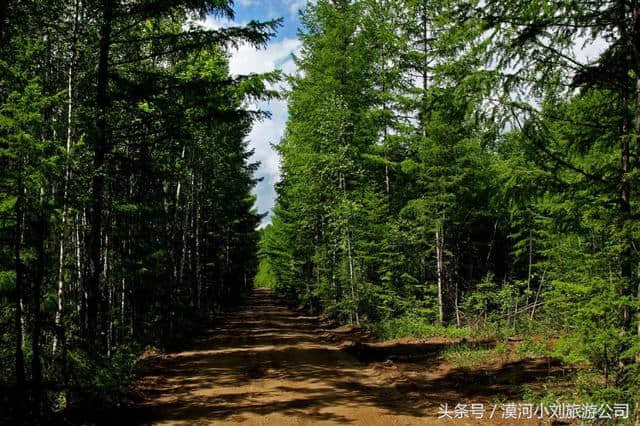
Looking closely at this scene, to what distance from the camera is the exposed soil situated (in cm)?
815

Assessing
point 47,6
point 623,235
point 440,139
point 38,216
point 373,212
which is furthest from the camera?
point 373,212

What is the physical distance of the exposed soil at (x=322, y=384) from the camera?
815 centimetres

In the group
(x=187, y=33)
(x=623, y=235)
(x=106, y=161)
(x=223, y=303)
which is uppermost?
(x=187, y=33)

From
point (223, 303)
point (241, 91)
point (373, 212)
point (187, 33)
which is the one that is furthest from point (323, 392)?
point (223, 303)

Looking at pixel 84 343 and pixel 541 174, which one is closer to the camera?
pixel 541 174

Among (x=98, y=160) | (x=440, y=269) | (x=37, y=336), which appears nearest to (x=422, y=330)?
(x=440, y=269)

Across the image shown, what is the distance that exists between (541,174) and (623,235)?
1471mm

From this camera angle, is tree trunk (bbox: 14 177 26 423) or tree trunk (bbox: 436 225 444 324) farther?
tree trunk (bbox: 436 225 444 324)

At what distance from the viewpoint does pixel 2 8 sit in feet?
21.5

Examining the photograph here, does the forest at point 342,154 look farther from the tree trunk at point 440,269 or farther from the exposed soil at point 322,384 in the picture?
the exposed soil at point 322,384

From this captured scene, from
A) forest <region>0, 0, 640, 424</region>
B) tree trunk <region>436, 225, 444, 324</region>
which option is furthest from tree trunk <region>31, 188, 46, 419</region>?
tree trunk <region>436, 225, 444, 324</region>

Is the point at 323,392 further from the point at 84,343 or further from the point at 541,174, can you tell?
the point at 541,174

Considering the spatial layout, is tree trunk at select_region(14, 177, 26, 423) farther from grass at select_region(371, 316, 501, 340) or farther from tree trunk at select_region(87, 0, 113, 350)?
grass at select_region(371, 316, 501, 340)

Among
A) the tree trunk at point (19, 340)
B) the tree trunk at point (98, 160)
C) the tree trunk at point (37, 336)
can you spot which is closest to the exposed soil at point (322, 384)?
the tree trunk at point (37, 336)
